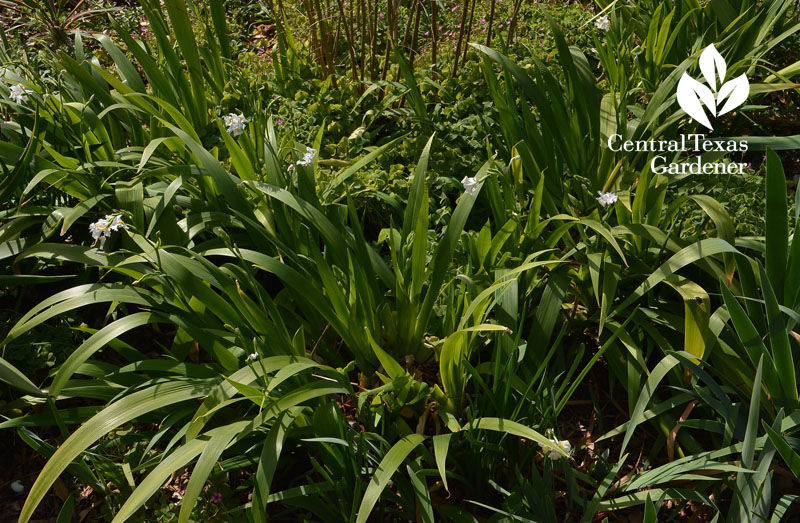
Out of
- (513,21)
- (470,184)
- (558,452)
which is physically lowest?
(558,452)

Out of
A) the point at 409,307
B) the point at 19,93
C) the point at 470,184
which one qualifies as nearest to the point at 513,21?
the point at 470,184

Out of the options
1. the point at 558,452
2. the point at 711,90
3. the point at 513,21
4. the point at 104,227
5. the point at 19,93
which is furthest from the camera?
the point at 513,21

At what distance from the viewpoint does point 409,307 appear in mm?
1847

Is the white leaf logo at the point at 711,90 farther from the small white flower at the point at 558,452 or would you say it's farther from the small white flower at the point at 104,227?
the small white flower at the point at 104,227

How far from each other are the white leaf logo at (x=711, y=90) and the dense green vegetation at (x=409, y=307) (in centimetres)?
3

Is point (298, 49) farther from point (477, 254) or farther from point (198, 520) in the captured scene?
point (198, 520)

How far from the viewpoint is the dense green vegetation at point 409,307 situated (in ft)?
5.14

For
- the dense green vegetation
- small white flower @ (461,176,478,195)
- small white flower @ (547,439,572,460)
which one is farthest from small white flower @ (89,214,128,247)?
small white flower @ (547,439,572,460)

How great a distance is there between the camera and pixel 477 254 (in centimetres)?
195

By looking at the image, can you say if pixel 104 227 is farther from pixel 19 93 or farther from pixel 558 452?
pixel 558 452

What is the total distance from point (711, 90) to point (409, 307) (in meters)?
1.37

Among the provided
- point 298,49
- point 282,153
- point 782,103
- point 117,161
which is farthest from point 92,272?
point 782,103

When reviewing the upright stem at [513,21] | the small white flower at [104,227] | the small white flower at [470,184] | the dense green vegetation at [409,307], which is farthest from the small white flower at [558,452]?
the upright stem at [513,21]

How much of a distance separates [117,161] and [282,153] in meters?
0.54
